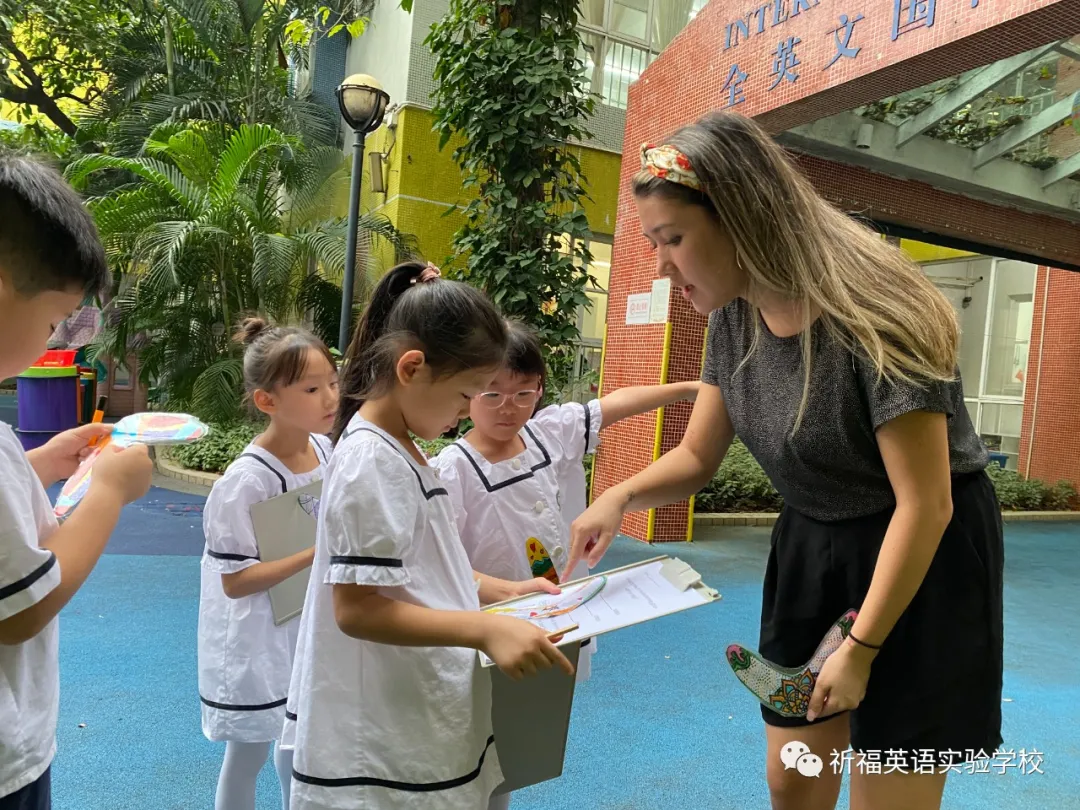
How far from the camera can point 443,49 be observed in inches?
234

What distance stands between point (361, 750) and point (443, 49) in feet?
19.2

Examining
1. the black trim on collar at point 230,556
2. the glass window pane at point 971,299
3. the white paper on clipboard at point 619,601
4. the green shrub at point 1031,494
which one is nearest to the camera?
the white paper on clipboard at point 619,601

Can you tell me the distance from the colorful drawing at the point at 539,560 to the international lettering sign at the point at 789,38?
313 cm

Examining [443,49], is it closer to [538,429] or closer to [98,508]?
[538,429]

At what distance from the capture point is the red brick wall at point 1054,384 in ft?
29.6

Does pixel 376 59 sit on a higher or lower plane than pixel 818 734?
higher

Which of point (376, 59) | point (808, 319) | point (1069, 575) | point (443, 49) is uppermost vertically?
point (376, 59)

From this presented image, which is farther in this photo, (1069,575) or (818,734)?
(1069,575)

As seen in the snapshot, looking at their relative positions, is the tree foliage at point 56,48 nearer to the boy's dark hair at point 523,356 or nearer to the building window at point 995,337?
the boy's dark hair at point 523,356

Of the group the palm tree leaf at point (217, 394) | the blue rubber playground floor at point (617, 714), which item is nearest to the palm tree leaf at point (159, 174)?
the palm tree leaf at point (217, 394)

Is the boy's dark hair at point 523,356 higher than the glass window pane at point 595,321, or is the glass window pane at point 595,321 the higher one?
the glass window pane at point 595,321

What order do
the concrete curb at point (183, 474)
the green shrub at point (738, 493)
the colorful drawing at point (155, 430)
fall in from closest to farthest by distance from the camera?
the colorful drawing at point (155, 430)
the concrete curb at point (183, 474)
the green shrub at point (738, 493)

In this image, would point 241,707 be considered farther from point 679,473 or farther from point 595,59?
point 595,59

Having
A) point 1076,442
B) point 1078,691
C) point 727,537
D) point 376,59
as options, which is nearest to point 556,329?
point 727,537
